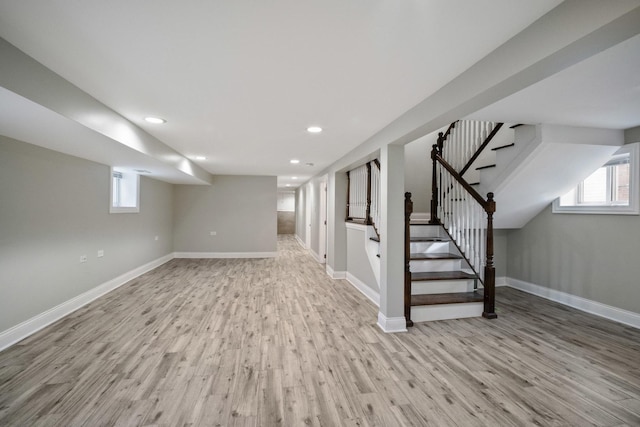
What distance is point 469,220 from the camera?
12.5ft

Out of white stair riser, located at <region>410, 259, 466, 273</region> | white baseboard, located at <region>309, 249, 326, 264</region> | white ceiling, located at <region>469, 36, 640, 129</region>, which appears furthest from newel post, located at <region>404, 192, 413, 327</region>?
white baseboard, located at <region>309, 249, 326, 264</region>

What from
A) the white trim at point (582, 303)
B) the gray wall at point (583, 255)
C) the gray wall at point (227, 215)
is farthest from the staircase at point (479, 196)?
the gray wall at point (227, 215)

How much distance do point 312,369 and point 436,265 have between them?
7.59 ft

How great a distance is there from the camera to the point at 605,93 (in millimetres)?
2270

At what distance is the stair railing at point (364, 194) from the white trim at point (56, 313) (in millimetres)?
4005

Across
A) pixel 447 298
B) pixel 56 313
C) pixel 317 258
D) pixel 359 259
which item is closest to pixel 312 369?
pixel 447 298

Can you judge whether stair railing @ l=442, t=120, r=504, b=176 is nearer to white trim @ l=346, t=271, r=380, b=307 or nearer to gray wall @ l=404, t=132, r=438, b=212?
gray wall @ l=404, t=132, r=438, b=212

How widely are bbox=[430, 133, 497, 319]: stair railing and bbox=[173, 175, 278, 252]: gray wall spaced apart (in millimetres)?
4804

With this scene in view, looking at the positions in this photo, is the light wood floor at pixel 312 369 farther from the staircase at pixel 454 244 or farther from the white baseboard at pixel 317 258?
the white baseboard at pixel 317 258

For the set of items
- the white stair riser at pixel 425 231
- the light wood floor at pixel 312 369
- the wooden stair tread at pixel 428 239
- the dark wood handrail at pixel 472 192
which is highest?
the dark wood handrail at pixel 472 192

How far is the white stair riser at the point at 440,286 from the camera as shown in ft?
11.8

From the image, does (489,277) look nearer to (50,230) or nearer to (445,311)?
(445,311)

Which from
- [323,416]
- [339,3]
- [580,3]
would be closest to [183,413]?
[323,416]

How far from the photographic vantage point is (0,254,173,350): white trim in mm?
2721
